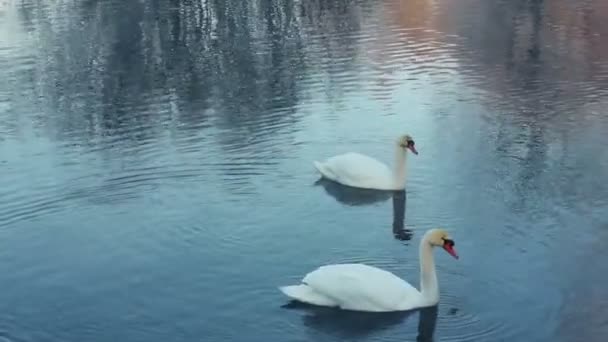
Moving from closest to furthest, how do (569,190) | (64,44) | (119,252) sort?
(119,252) → (569,190) → (64,44)

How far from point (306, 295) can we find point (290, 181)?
12.1 ft

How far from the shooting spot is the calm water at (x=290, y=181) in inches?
353

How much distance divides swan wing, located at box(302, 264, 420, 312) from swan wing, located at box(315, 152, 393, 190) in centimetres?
322

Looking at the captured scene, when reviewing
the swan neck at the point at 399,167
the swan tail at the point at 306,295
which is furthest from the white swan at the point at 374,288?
the swan neck at the point at 399,167

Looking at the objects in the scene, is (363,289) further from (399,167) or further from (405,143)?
(405,143)

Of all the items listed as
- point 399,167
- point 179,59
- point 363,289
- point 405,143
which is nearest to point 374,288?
point 363,289

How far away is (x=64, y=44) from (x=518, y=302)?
16289mm

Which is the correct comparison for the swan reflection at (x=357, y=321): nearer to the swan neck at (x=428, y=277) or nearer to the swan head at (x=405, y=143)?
the swan neck at (x=428, y=277)

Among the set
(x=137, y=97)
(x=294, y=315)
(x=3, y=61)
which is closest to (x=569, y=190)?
(x=294, y=315)

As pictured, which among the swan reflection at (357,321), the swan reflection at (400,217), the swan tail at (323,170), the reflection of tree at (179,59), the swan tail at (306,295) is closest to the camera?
the swan reflection at (357,321)

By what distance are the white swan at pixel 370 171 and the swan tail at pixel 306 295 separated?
324 centimetres

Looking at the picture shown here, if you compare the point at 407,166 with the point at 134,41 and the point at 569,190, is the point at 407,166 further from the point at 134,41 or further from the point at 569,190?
the point at 134,41

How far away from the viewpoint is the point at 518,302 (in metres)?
8.91

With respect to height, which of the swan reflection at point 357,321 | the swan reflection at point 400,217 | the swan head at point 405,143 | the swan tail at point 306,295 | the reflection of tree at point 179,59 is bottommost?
the swan reflection at point 357,321
